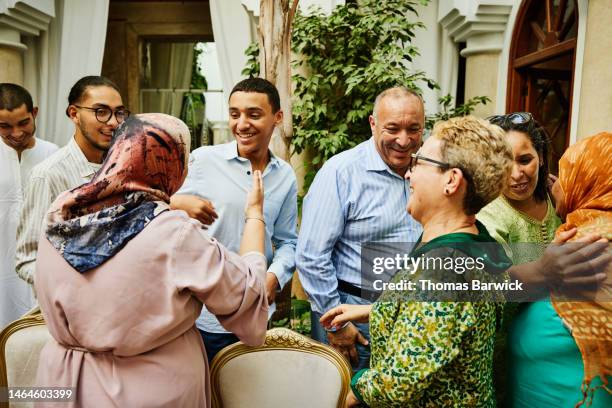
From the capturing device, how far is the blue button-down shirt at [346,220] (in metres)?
1.78

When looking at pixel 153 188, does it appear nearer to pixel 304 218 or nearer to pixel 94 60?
pixel 304 218

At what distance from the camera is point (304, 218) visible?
184cm

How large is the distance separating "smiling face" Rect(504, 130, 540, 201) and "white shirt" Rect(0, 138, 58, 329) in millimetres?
3002

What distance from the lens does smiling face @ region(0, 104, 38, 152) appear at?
2.74 metres

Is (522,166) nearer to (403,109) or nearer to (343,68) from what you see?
(403,109)

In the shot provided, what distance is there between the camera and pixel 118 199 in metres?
1.02

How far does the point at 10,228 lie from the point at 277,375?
2.49 m

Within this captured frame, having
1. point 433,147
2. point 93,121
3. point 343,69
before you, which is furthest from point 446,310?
point 343,69

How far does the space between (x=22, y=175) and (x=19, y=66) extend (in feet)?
7.16

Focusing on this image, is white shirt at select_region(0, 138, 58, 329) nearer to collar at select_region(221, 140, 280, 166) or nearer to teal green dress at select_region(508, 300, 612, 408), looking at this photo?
collar at select_region(221, 140, 280, 166)

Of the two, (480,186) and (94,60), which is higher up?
(94,60)

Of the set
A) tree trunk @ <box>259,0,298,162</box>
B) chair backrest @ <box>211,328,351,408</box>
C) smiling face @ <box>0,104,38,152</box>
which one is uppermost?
tree trunk @ <box>259,0,298,162</box>

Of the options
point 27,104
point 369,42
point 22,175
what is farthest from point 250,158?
point 369,42

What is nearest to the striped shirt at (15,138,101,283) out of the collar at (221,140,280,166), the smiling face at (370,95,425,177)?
the collar at (221,140,280,166)
